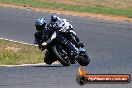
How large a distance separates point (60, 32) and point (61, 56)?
470 mm

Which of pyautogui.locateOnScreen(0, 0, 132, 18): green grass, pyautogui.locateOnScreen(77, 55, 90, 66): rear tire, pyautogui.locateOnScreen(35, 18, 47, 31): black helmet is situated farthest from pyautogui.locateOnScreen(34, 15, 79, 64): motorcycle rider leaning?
pyautogui.locateOnScreen(0, 0, 132, 18): green grass

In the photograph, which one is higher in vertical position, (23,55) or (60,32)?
(60,32)

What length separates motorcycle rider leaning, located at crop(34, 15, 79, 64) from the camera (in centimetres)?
873

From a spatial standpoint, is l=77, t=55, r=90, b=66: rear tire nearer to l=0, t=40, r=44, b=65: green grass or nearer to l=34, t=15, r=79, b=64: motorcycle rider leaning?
l=34, t=15, r=79, b=64: motorcycle rider leaning

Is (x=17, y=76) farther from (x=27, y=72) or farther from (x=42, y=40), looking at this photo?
(x=42, y=40)

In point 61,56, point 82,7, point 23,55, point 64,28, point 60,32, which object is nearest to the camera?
point 64,28

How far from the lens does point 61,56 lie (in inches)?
351

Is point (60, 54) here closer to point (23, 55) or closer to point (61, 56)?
point (61, 56)

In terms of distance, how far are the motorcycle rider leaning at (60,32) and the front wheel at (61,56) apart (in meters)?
0.10

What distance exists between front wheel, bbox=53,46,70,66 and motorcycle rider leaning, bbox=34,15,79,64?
99 millimetres

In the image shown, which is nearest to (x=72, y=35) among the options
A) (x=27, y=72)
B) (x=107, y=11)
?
(x=27, y=72)

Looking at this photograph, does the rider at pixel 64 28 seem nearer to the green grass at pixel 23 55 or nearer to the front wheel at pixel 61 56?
the front wheel at pixel 61 56

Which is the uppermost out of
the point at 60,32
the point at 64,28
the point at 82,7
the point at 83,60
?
the point at 64,28

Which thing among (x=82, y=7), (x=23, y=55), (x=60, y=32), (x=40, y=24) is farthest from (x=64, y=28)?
(x=82, y=7)
